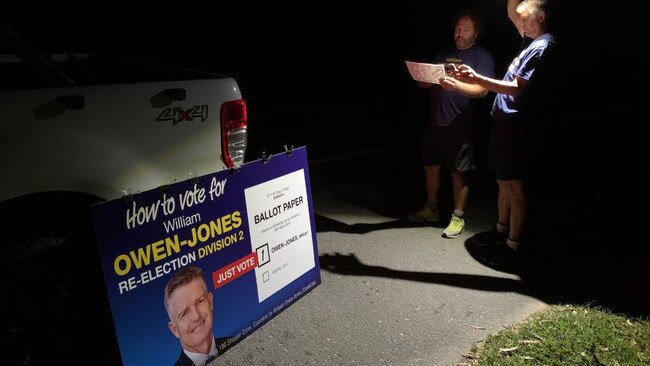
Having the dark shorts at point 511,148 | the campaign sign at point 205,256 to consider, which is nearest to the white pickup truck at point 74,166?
the campaign sign at point 205,256

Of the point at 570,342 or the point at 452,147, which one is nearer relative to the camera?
the point at 570,342

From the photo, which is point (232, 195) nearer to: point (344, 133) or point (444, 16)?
point (344, 133)

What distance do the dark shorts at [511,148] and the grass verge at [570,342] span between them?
3.73 ft

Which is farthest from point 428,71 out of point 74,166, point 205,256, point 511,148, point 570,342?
point 74,166

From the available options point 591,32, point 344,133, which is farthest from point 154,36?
point 591,32

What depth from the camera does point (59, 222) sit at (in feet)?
7.25

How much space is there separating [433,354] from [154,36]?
18.3m

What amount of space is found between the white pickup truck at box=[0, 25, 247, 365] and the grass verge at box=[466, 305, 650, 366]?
2.03 m

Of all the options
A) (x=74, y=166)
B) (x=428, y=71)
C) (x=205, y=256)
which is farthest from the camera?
(x=428, y=71)

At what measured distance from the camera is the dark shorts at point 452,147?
421cm

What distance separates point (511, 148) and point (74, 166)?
304cm

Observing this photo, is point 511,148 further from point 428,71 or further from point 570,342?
point 570,342

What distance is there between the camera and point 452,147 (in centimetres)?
424

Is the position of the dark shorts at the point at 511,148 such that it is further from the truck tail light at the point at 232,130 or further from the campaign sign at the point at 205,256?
the truck tail light at the point at 232,130
